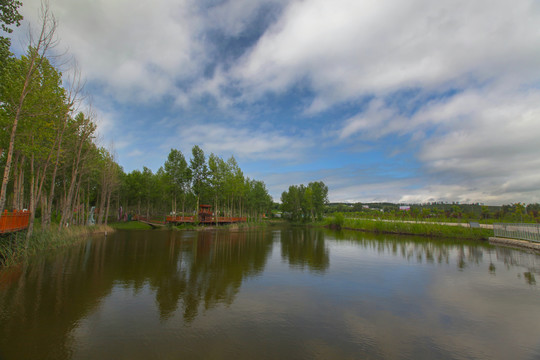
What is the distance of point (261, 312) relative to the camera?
823cm

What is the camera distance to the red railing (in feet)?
42.3

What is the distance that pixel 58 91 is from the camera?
61.8ft

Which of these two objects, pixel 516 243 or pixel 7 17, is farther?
pixel 516 243

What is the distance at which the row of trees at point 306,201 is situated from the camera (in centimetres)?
7575

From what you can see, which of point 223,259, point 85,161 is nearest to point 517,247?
point 223,259

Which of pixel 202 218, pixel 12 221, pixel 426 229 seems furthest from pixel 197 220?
pixel 426 229

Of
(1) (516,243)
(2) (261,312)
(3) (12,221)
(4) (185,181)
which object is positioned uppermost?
(4) (185,181)

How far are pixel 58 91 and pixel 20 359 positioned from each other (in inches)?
793

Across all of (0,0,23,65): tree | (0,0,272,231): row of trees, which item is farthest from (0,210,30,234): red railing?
(0,0,23,65): tree

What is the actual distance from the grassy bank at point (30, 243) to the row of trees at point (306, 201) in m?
58.7

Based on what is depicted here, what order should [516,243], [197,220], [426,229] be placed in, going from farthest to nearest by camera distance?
[197,220]
[426,229]
[516,243]

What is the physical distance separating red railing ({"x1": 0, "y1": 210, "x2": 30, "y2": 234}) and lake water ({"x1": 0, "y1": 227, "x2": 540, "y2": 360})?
87.0 inches

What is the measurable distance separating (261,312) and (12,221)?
15285mm

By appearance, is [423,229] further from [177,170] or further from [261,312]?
[177,170]
